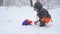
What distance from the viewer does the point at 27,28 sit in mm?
7246

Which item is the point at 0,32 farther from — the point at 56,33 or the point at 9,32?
the point at 56,33

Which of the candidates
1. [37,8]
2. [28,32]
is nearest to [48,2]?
[37,8]

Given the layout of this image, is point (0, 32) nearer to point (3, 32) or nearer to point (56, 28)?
point (3, 32)

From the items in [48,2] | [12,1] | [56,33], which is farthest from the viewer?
[12,1]

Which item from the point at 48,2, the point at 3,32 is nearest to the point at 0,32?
the point at 3,32

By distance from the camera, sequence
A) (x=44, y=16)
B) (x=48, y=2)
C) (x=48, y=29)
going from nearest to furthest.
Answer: (x=48, y=29)
(x=44, y=16)
(x=48, y=2)

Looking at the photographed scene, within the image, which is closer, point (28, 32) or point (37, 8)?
point (28, 32)

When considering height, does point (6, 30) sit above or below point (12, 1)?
above

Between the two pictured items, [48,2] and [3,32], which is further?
[48,2]

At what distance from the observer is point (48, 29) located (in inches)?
277

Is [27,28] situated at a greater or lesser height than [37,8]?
lesser

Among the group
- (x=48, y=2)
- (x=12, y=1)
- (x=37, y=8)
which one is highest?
(x=37, y=8)

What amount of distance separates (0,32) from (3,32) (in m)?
0.10

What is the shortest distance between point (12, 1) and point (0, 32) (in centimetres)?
2964
